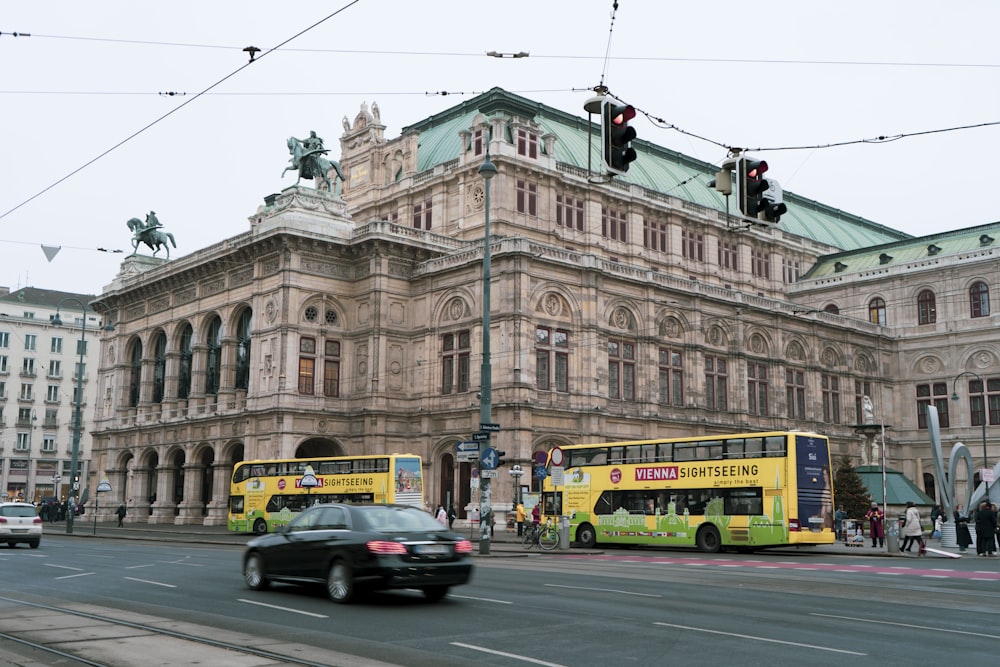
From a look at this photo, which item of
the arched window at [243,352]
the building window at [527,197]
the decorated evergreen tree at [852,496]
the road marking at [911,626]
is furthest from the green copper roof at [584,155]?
the road marking at [911,626]

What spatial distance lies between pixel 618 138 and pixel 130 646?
1140 cm

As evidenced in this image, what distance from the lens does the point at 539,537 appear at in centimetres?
3544

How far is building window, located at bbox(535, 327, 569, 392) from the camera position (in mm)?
51719

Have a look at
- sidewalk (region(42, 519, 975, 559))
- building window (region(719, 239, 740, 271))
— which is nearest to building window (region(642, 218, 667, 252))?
building window (region(719, 239, 740, 271))

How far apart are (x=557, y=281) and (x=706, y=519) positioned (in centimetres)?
2184

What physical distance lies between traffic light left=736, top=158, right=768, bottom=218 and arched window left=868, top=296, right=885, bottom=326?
6016 cm

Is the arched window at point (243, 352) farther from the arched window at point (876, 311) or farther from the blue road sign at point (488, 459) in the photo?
the arched window at point (876, 311)

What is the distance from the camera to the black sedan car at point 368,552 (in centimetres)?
1463

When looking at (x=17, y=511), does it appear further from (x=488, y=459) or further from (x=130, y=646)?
(x=130, y=646)

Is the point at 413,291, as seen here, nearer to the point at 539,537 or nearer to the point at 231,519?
the point at 231,519

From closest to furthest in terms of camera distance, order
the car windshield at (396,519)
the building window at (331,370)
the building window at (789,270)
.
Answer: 1. the car windshield at (396,519)
2. the building window at (331,370)
3. the building window at (789,270)

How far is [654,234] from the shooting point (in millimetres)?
67312

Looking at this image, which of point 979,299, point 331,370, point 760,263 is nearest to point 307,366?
point 331,370

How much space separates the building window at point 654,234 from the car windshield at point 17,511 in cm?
4347
